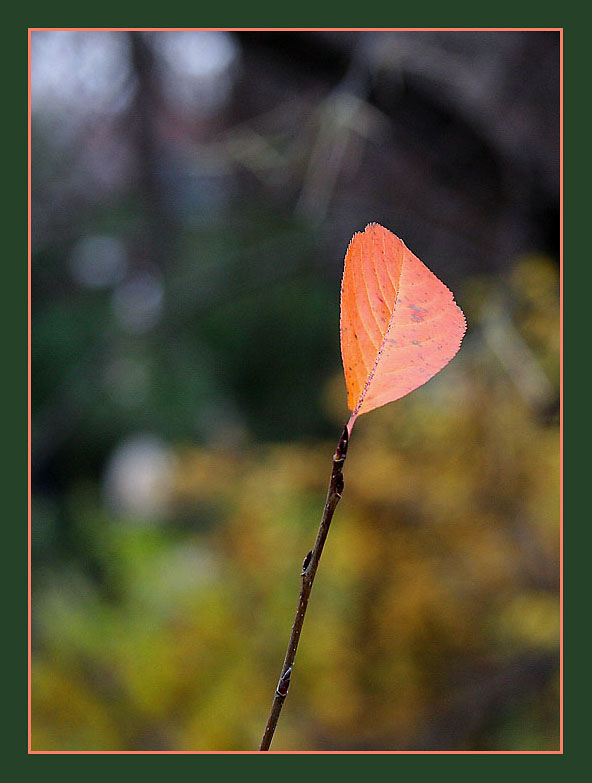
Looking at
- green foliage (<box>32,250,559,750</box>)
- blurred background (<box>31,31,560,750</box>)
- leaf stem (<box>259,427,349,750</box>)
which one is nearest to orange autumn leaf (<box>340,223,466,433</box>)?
leaf stem (<box>259,427,349,750</box>)

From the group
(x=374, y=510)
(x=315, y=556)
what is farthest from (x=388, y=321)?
(x=374, y=510)

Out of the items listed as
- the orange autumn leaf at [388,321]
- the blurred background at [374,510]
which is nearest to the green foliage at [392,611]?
the blurred background at [374,510]

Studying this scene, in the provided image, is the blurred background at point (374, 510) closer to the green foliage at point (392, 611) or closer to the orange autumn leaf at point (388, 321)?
the green foliage at point (392, 611)

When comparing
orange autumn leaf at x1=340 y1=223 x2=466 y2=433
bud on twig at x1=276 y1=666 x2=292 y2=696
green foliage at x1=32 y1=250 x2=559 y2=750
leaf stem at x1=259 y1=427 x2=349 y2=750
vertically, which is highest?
orange autumn leaf at x1=340 y1=223 x2=466 y2=433

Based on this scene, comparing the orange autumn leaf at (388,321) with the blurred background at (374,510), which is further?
the blurred background at (374,510)

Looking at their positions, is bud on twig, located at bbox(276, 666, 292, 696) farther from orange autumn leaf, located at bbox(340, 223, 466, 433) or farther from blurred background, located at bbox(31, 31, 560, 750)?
blurred background, located at bbox(31, 31, 560, 750)

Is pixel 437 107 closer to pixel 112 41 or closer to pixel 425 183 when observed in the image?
pixel 425 183

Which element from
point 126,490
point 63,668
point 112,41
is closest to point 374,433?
point 63,668

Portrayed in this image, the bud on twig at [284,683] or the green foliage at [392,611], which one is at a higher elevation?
the bud on twig at [284,683]

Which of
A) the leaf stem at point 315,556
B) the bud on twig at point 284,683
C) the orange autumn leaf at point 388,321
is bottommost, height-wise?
the bud on twig at point 284,683
